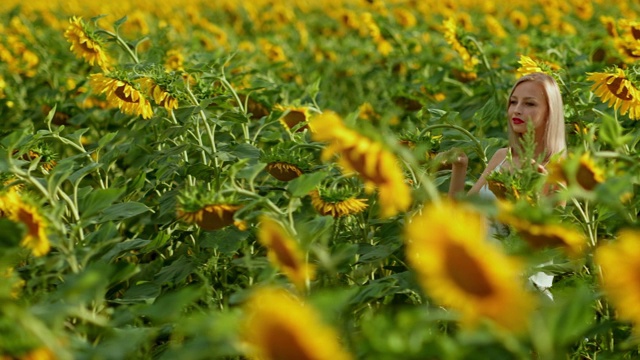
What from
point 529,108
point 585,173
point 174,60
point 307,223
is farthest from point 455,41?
point 585,173

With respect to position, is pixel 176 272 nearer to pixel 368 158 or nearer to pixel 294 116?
pixel 294 116

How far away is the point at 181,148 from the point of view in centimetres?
228

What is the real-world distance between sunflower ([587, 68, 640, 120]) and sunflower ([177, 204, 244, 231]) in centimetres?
99

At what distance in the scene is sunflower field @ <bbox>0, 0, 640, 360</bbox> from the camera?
3.43ft

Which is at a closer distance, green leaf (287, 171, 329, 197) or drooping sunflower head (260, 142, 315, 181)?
green leaf (287, 171, 329, 197)

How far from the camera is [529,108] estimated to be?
2219 millimetres

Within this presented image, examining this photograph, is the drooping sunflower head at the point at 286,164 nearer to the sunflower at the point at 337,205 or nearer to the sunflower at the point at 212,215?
the sunflower at the point at 337,205

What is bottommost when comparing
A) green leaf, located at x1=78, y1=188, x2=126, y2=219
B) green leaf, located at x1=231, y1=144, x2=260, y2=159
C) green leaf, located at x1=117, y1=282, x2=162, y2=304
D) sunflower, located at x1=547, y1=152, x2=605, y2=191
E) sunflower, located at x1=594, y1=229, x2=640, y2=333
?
green leaf, located at x1=117, y1=282, x2=162, y2=304

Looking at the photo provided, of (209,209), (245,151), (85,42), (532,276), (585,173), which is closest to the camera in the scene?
(585,173)

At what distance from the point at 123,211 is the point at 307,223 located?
457 millimetres

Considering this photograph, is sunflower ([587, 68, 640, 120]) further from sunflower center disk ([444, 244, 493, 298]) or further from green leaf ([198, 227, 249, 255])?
sunflower center disk ([444, 244, 493, 298])

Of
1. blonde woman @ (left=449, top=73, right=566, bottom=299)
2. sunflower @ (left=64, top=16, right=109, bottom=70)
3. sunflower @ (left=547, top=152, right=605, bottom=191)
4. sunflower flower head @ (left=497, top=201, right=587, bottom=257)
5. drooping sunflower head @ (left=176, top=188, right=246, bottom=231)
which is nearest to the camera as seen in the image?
sunflower flower head @ (left=497, top=201, right=587, bottom=257)

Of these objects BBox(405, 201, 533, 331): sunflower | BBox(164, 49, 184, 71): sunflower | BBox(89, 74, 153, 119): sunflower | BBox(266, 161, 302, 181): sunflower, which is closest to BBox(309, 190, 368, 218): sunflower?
BBox(266, 161, 302, 181): sunflower

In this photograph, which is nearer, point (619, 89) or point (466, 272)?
point (466, 272)
